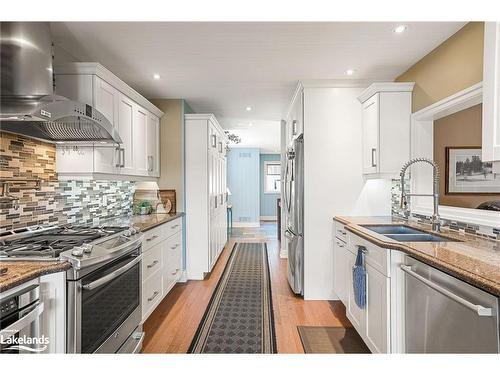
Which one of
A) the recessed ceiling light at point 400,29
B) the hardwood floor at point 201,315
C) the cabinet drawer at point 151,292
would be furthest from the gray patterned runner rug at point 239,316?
the recessed ceiling light at point 400,29

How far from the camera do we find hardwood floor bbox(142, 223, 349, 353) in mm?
2244

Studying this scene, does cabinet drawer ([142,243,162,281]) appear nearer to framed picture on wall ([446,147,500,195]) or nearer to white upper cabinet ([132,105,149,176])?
white upper cabinet ([132,105,149,176])

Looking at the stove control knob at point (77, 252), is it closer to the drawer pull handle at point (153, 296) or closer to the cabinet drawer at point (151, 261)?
the cabinet drawer at point (151, 261)

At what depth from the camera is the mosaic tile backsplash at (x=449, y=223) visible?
1849 mm

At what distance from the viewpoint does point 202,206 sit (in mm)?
3812

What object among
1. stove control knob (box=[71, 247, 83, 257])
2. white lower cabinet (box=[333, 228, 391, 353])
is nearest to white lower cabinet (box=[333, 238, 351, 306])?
white lower cabinet (box=[333, 228, 391, 353])

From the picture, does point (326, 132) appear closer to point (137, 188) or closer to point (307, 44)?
point (307, 44)

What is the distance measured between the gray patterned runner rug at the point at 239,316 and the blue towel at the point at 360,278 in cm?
75

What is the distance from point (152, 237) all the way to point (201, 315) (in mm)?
895

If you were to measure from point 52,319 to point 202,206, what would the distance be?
98.5 inches

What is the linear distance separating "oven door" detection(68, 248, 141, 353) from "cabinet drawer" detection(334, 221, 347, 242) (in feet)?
6.01
